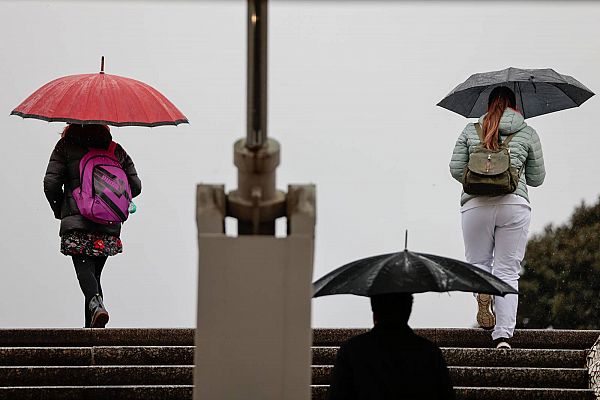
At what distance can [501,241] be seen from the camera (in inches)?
398

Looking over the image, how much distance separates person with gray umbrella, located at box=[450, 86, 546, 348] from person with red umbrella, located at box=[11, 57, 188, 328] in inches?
92.0

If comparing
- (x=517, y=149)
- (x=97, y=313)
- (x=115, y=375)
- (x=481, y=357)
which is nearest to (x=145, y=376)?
(x=115, y=375)

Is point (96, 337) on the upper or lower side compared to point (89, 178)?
lower

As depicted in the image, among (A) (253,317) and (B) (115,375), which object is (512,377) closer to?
(B) (115,375)

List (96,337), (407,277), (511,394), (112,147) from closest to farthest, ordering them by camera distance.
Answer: (407,277)
(511,394)
(96,337)
(112,147)

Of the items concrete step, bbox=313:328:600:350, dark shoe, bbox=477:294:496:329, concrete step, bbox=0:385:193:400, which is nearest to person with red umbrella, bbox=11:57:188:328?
concrete step, bbox=0:385:193:400

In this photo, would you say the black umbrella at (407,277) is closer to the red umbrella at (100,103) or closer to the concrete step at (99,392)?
the concrete step at (99,392)

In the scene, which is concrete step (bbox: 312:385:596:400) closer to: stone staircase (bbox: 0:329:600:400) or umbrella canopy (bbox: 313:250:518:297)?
stone staircase (bbox: 0:329:600:400)

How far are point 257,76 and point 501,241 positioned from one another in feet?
12.7

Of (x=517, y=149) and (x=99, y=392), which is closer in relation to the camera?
(x=99, y=392)

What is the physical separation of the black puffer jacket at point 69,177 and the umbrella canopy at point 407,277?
3.44 metres

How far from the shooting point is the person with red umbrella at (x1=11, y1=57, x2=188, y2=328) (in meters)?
10.6

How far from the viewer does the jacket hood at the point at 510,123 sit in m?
9.98

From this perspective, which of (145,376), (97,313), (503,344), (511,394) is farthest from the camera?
(97,313)
